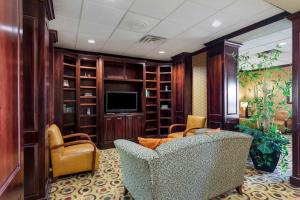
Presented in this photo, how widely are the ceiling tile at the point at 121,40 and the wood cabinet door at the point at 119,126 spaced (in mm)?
1871

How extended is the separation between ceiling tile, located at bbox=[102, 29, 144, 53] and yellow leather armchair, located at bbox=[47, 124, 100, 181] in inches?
86.4

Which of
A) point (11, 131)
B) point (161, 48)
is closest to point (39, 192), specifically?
point (11, 131)

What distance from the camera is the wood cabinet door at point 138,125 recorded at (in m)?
5.28

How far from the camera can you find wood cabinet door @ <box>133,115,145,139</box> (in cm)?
528

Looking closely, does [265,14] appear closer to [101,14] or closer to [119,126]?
[101,14]

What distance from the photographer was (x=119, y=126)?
16.5 ft

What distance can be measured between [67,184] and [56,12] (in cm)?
270

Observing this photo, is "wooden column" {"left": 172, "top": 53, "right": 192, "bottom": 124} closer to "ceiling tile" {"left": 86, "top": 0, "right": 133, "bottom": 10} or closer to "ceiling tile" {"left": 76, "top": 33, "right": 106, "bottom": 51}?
"ceiling tile" {"left": 76, "top": 33, "right": 106, "bottom": 51}

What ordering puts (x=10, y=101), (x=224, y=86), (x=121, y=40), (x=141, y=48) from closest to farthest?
1. (x=10, y=101)
2. (x=224, y=86)
3. (x=121, y=40)
4. (x=141, y=48)

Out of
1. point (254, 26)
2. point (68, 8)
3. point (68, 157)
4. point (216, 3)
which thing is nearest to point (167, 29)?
point (216, 3)

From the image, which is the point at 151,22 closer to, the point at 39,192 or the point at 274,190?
the point at 39,192

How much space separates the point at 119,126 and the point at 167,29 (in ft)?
9.69

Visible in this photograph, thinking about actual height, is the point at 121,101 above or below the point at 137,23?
below

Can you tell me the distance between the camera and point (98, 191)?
251cm
